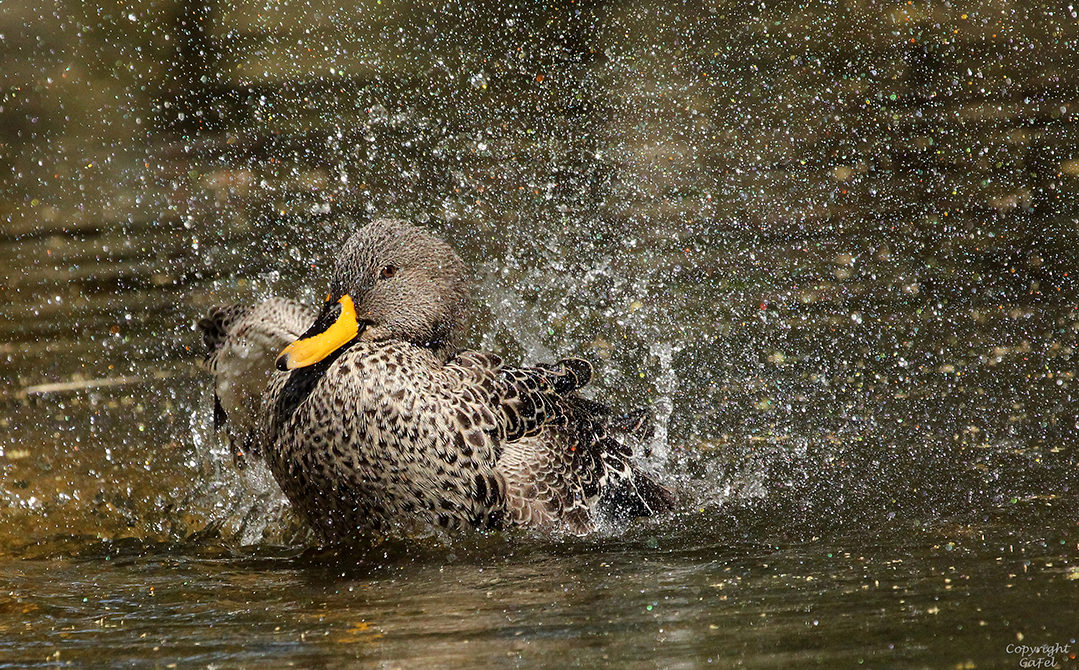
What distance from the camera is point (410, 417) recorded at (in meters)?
3.76

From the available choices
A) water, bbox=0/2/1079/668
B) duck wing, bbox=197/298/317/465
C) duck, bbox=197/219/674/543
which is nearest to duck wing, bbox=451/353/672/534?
duck, bbox=197/219/674/543

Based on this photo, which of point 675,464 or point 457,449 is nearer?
point 457,449

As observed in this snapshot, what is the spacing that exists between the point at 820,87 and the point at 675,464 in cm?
442

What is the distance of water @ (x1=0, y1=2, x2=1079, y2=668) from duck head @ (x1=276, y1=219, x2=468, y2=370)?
0.76 metres

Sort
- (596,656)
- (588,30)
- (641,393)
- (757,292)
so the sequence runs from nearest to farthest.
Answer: (596,656), (641,393), (757,292), (588,30)

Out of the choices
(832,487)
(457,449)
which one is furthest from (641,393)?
(457,449)

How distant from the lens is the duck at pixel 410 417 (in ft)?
12.4

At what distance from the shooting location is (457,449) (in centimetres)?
381

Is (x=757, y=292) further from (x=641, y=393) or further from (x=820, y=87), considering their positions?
(x=820, y=87)

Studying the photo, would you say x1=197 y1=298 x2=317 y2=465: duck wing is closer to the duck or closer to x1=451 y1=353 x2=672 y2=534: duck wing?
the duck

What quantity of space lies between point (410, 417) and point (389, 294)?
53 cm

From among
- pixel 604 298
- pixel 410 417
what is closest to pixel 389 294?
pixel 410 417

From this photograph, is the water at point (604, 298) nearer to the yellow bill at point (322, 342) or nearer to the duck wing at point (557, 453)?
the duck wing at point (557, 453)

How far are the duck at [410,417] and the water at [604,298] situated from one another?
0.16 meters
